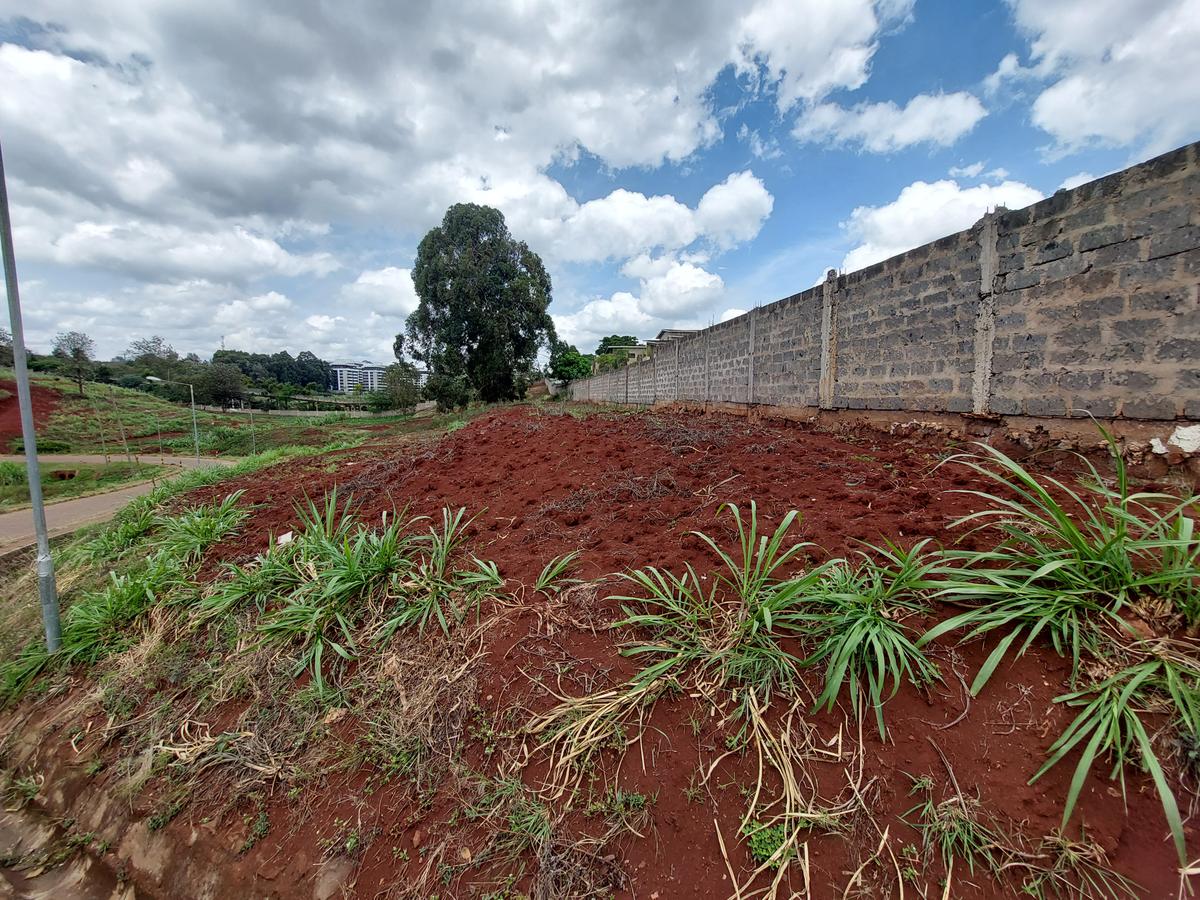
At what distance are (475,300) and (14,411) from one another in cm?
2560

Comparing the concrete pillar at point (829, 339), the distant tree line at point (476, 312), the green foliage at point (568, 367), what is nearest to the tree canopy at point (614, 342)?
the green foliage at point (568, 367)

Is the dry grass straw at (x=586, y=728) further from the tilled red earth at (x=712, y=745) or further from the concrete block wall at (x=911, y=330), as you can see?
the concrete block wall at (x=911, y=330)

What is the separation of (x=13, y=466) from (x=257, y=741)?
18891 mm

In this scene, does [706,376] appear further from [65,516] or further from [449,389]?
[449,389]

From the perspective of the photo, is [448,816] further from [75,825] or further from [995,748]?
[75,825]

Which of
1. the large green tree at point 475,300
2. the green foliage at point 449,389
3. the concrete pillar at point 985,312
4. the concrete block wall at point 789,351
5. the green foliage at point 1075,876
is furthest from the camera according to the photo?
the green foliage at point 449,389

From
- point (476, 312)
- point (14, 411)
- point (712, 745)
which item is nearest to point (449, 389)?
point (476, 312)

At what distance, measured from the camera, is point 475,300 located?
56.1 ft

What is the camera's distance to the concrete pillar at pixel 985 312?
315 centimetres

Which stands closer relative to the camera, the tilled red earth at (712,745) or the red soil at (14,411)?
the tilled red earth at (712,745)

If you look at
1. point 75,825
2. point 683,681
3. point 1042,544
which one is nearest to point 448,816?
point 683,681

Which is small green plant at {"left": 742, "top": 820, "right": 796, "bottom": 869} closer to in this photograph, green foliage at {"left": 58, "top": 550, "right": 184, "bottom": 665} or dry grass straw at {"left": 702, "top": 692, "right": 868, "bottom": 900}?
dry grass straw at {"left": 702, "top": 692, "right": 868, "bottom": 900}

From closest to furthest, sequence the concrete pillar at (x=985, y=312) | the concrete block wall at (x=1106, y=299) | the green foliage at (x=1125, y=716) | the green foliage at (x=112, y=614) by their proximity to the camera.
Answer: the green foliage at (x=1125, y=716) → the concrete block wall at (x=1106, y=299) → the green foliage at (x=112, y=614) → the concrete pillar at (x=985, y=312)

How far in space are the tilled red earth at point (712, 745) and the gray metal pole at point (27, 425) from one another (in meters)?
Result: 1.85
